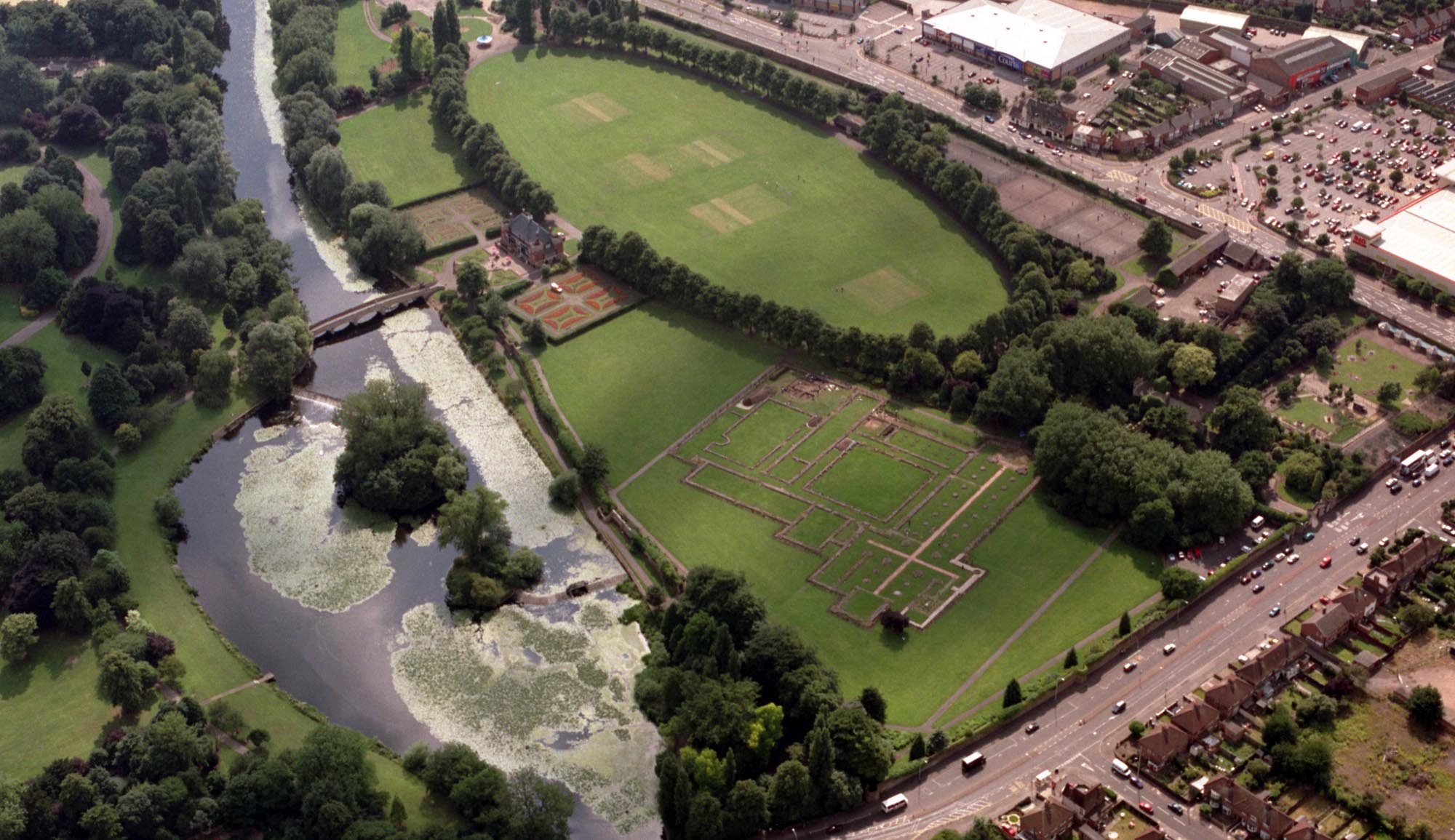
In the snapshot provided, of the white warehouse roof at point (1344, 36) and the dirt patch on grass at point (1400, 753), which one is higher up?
the white warehouse roof at point (1344, 36)

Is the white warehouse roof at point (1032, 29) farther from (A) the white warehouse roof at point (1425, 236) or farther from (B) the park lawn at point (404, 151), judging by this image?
(B) the park lawn at point (404, 151)

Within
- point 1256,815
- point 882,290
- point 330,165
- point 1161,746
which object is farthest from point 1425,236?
point 330,165

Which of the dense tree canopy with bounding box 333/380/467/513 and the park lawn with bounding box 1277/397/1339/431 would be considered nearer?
the dense tree canopy with bounding box 333/380/467/513

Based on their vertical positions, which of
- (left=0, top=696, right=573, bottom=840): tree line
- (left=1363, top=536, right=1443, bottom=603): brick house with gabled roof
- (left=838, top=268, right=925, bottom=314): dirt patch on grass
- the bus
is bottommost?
(left=0, top=696, right=573, bottom=840): tree line

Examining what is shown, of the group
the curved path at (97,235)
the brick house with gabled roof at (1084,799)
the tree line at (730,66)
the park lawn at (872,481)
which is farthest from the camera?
the tree line at (730,66)

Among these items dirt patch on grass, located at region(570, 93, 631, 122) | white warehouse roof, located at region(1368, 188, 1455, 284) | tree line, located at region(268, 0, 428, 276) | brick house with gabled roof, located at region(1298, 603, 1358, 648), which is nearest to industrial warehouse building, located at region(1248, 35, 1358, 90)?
white warehouse roof, located at region(1368, 188, 1455, 284)

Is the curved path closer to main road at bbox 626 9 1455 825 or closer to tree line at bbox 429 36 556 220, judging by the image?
tree line at bbox 429 36 556 220

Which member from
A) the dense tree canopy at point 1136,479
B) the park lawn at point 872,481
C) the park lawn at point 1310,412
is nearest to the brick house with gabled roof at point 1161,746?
the dense tree canopy at point 1136,479
